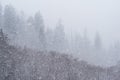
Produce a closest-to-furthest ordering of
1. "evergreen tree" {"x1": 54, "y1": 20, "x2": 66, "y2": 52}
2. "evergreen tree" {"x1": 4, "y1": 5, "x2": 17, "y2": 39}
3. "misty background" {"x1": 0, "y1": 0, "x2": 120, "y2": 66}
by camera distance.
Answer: "evergreen tree" {"x1": 4, "y1": 5, "x2": 17, "y2": 39}, "evergreen tree" {"x1": 54, "y1": 20, "x2": 66, "y2": 52}, "misty background" {"x1": 0, "y1": 0, "x2": 120, "y2": 66}

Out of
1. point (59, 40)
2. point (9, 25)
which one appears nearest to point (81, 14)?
point (59, 40)

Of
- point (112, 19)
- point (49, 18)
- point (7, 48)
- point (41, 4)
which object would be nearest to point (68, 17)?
point (49, 18)

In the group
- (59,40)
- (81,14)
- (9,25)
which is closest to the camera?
(9,25)

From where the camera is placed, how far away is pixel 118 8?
175750 mm

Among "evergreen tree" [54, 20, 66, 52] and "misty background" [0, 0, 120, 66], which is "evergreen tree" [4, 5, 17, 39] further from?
"misty background" [0, 0, 120, 66]

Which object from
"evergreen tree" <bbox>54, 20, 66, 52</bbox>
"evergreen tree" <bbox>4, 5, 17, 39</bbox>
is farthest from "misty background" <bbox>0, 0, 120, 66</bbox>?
"evergreen tree" <bbox>4, 5, 17, 39</bbox>

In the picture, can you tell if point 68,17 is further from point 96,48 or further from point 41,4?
point 96,48

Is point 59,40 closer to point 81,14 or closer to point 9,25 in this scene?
point 9,25

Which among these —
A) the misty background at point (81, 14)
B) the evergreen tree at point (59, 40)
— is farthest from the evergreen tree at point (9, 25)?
the misty background at point (81, 14)

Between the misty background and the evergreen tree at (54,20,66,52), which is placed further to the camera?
the misty background

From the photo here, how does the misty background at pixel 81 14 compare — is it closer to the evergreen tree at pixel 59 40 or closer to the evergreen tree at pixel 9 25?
the evergreen tree at pixel 59 40

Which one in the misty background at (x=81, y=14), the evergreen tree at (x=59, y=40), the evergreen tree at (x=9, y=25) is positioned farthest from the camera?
the misty background at (x=81, y=14)

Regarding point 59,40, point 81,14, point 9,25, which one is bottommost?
point 59,40

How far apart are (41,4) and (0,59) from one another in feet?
434
